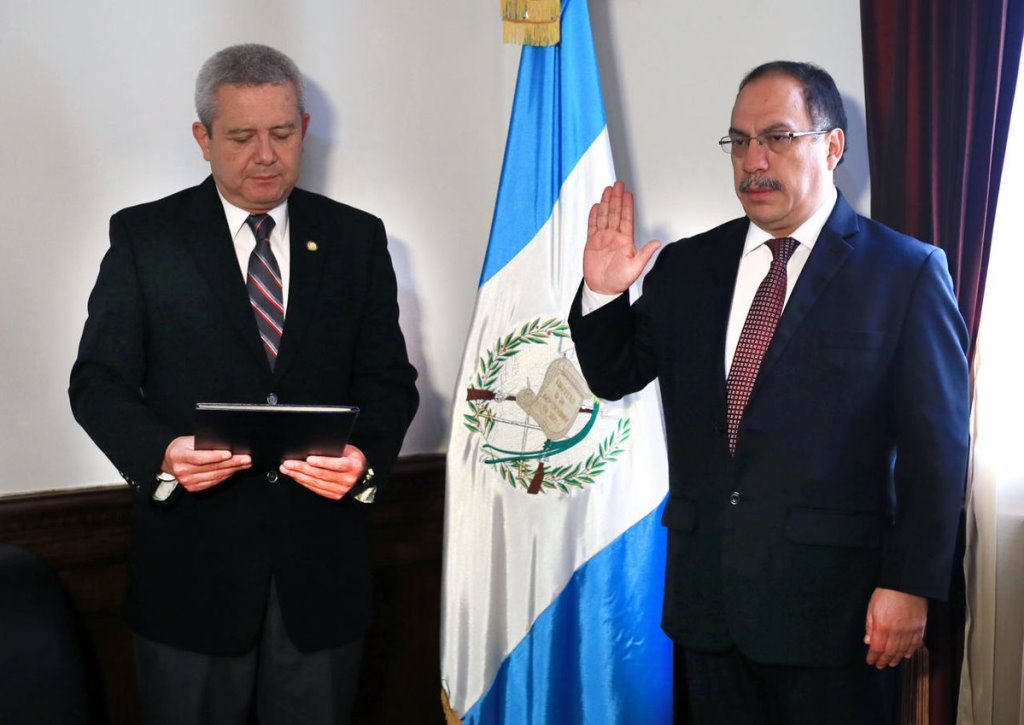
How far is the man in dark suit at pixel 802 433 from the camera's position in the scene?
75.9 inches

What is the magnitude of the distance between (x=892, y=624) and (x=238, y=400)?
1279 mm

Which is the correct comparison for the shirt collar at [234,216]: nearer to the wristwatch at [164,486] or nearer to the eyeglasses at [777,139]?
the wristwatch at [164,486]

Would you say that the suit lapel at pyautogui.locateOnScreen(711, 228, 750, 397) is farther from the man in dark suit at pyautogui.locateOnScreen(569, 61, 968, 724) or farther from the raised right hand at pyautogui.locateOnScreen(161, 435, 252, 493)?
the raised right hand at pyautogui.locateOnScreen(161, 435, 252, 493)

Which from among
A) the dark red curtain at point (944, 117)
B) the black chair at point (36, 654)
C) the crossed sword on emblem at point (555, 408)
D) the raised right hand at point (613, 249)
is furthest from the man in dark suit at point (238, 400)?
the dark red curtain at point (944, 117)

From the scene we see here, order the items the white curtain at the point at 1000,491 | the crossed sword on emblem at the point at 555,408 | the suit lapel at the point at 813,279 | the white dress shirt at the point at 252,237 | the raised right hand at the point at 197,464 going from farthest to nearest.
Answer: the crossed sword on emblem at the point at 555,408 < the white curtain at the point at 1000,491 < the white dress shirt at the point at 252,237 < the suit lapel at the point at 813,279 < the raised right hand at the point at 197,464

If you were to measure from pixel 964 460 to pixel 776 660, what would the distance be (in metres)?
0.49

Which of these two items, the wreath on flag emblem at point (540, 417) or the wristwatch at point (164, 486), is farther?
the wreath on flag emblem at point (540, 417)

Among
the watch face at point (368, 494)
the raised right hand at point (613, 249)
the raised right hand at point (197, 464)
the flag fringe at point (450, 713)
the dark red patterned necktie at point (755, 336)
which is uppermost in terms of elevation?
the raised right hand at point (613, 249)

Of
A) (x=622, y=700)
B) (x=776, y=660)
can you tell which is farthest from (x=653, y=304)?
(x=622, y=700)

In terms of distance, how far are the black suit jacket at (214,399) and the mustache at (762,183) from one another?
0.84 metres

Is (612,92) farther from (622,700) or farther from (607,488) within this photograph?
(622,700)

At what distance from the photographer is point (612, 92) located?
3.39 metres

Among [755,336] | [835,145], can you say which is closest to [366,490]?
[755,336]

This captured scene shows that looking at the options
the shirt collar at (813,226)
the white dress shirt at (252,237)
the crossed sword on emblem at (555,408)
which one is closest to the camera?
the shirt collar at (813,226)
